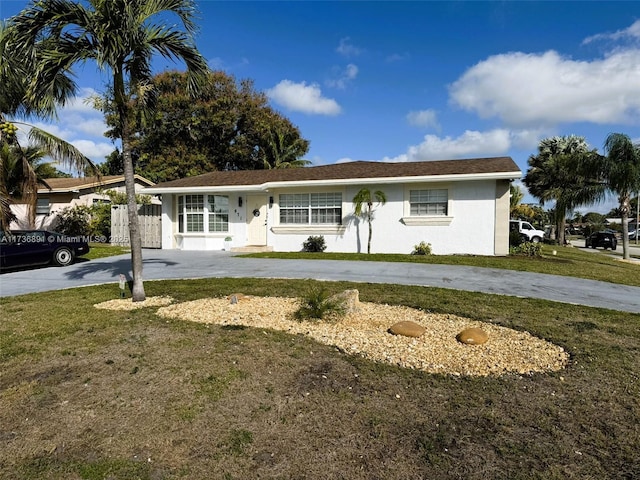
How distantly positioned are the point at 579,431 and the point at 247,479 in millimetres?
2570

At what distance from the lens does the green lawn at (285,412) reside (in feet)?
8.33

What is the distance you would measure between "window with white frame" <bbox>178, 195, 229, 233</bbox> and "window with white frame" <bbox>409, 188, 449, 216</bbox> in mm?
8371

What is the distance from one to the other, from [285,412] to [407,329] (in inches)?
98.9

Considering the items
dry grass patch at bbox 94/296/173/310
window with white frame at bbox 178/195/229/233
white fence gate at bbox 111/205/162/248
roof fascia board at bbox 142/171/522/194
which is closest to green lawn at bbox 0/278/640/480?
dry grass patch at bbox 94/296/173/310

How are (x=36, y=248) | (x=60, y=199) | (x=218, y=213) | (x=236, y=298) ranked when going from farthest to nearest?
(x=60, y=199), (x=218, y=213), (x=36, y=248), (x=236, y=298)

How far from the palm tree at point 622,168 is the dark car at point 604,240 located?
12429 mm

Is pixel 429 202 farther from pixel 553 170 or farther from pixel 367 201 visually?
pixel 553 170

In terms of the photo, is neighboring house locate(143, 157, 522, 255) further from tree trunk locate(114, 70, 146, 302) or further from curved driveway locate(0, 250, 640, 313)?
tree trunk locate(114, 70, 146, 302)

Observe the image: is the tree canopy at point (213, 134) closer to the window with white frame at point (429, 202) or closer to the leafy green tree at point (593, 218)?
the window with white frame at point (429, 202)

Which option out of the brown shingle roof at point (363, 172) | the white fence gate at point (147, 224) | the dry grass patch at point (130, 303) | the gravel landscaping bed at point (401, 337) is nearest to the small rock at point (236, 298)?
the gravel landscaping bed at point (401, 337)

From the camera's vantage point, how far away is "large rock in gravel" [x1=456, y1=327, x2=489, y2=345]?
15.9 ft

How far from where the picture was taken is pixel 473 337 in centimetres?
488

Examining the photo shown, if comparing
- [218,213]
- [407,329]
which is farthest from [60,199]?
[407,329]

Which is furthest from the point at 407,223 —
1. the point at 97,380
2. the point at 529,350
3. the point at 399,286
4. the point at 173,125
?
the point at 173,125
